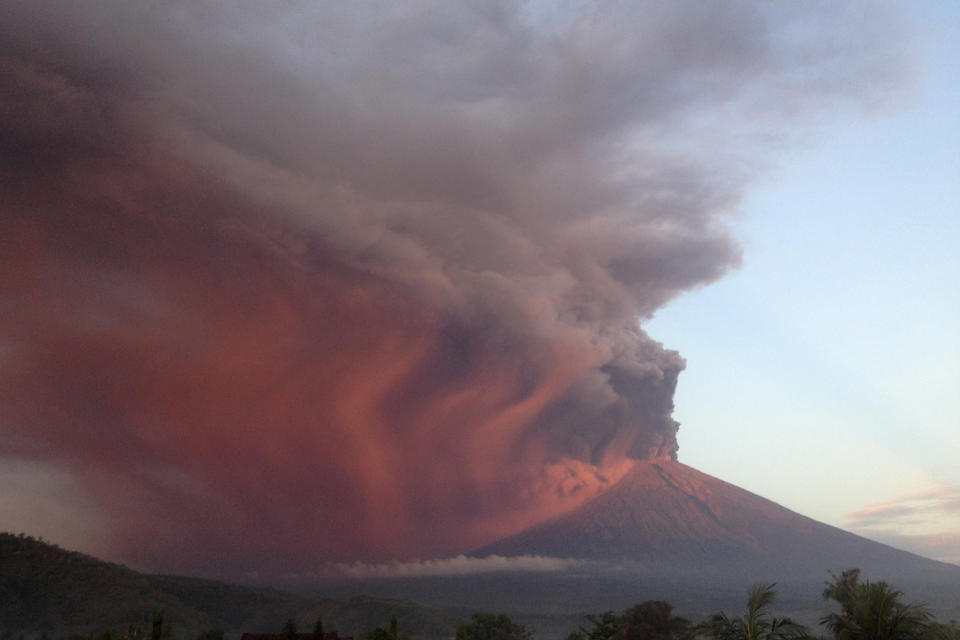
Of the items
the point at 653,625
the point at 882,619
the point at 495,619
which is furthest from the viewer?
the point at 495,619

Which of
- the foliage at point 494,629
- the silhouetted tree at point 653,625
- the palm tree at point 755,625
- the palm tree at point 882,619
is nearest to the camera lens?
the palm tree at point 882,619

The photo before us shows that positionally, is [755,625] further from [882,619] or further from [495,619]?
[495,619]

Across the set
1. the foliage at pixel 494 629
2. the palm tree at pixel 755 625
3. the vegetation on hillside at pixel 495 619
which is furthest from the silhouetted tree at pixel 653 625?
the foliage at pixel 494 629

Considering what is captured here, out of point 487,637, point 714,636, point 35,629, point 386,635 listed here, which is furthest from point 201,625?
point 714,636

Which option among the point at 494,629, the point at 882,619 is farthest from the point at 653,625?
the point at 494,629

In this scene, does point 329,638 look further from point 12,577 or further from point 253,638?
point 12,577

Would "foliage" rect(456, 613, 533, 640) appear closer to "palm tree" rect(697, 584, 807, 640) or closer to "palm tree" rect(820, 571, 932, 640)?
"palm tree" rect(697, 584, 807, 640)

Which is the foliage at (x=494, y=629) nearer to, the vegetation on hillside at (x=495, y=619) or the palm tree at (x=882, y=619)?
the vegetation on hillside at (x=495, y=619)

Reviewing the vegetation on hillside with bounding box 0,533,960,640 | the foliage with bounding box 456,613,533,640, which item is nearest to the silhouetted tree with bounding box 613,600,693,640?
the vegetation on hillside with bounding box 0,533,960,640
